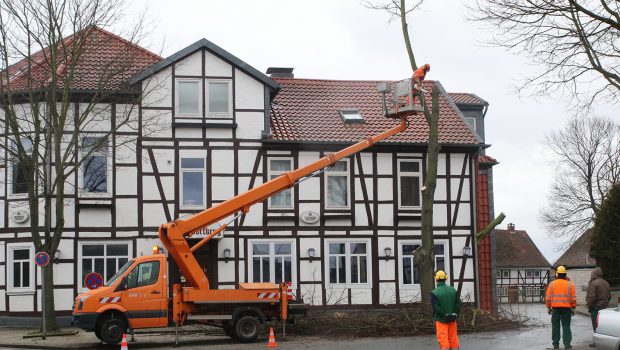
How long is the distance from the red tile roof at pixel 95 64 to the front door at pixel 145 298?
627 cm

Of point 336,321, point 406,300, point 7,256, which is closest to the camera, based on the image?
point 336,321

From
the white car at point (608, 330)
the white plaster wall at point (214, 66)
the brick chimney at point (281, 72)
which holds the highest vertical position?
the brick chimney at point (281, 72)

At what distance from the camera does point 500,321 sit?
953 inches

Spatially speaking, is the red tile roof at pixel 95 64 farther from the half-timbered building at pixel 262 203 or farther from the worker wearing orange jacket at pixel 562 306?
the worker wearing orange jacket at pixel 562 306

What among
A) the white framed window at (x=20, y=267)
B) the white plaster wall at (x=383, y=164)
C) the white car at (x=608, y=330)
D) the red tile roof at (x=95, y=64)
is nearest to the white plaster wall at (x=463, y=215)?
the white plaster wall at (x=383, y=164)

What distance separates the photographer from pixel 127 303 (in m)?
20.9

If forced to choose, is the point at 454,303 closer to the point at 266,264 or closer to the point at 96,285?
the point at 96,285

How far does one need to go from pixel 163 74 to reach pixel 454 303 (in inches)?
635

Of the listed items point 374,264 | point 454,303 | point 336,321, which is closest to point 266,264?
point 374,264

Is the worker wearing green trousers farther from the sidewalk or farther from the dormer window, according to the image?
the dormer window

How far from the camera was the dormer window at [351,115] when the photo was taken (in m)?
31.0

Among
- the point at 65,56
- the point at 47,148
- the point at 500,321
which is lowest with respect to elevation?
the point at 500,321

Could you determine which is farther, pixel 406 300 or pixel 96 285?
pixel 406 300

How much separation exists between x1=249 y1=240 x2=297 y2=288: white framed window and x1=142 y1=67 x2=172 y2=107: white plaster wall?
5.37 metres
